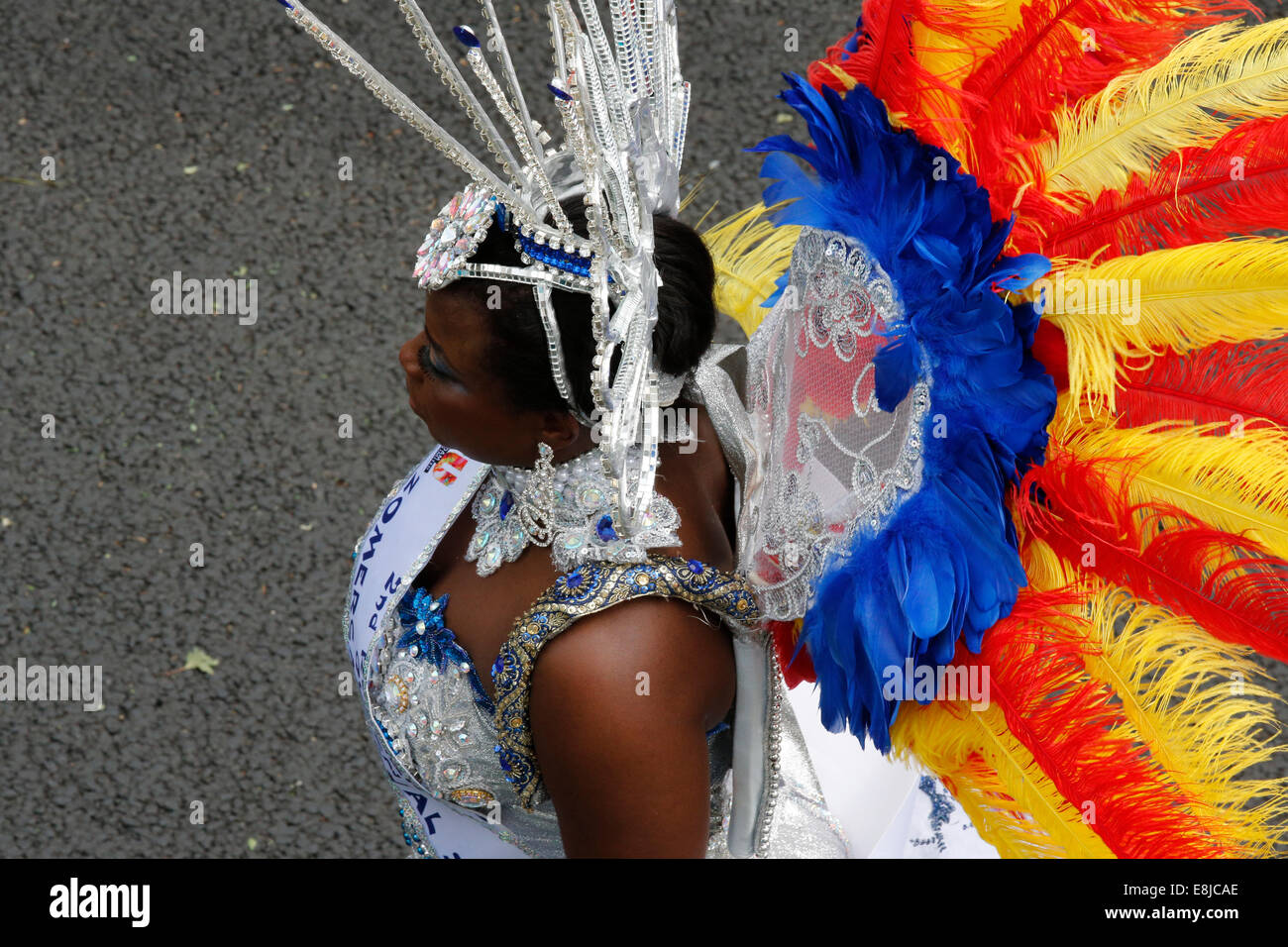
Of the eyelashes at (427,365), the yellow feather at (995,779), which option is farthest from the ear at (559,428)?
the yellow feather at (995,779)

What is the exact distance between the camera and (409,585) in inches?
64.9

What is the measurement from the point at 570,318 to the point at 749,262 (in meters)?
0.62

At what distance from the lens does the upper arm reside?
1.33m

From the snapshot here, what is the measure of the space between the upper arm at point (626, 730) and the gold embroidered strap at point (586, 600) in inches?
0.6

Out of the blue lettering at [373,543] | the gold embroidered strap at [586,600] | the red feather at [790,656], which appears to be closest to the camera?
the gold embroidered strap at [586,600]

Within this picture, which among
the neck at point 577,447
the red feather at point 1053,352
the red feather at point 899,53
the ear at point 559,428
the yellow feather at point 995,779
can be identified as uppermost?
the red feather at point 899,53

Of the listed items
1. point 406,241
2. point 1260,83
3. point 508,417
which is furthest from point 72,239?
point 1260,83

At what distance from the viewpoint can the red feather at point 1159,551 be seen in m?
1.18

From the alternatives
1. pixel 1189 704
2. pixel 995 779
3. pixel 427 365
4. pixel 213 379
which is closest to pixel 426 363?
pixel 427 365

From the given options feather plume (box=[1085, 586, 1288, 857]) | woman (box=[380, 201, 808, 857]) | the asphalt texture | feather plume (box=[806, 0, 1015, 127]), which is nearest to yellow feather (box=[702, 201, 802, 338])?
woman (box=[380, 201, 808, 857])

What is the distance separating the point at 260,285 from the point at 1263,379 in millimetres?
2845

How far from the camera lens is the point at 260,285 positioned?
350 cm

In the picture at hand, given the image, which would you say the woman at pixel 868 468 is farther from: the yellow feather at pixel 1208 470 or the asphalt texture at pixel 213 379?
the asphalt texture at pixel 213 379
